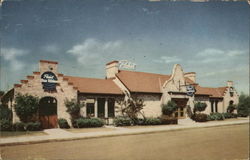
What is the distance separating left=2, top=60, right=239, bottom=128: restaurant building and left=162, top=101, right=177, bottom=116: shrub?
676mm

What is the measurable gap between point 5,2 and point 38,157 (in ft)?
22.7

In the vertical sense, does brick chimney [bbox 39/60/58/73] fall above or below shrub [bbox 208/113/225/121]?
above

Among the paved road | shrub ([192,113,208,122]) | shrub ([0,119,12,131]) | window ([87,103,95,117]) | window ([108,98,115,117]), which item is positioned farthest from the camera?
shrub ([192,113,208,122])

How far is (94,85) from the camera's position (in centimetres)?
2519

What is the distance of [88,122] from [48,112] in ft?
12.4

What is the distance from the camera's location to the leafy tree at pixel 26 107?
60.4 ft

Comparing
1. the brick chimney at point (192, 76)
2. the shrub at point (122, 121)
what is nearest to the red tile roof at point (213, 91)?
the brick chimney at point (192, 76)

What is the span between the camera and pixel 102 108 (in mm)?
24031

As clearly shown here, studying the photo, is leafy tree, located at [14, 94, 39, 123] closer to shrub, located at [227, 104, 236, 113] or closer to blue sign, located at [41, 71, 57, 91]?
blue sign, located at [41, 71, 57, 91]

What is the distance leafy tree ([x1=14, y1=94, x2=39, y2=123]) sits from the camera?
1842cm

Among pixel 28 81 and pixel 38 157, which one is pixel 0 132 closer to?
pixel 28 81

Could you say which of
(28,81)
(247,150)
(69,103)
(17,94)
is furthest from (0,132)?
(247,150)

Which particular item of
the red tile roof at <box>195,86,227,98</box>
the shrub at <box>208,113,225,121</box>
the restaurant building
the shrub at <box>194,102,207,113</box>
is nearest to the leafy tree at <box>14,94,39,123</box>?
the restaurant building

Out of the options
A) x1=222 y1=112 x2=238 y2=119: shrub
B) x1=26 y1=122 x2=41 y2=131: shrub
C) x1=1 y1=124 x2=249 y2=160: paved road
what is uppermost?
x1=26 y1=122 x2=41 y2=131: shrub
